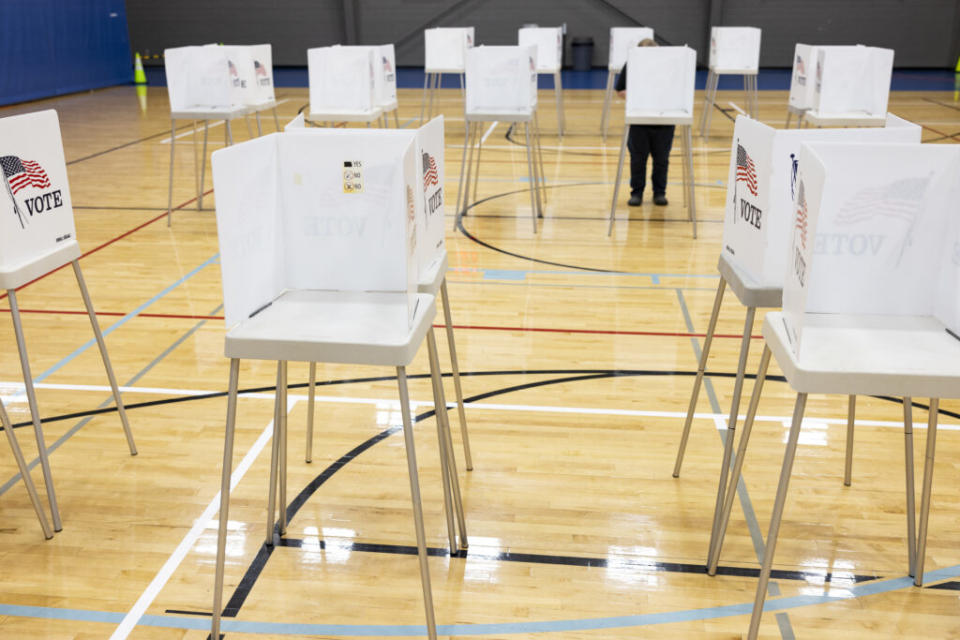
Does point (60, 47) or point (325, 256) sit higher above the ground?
point (60, 47)

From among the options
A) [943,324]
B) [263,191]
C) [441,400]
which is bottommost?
[441,400]

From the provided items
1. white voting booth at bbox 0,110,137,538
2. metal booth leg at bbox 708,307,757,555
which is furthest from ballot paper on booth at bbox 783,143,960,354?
white voting booth at bbox 0,110,137,538

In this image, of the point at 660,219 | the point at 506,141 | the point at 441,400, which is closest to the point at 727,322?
the point at 660,219

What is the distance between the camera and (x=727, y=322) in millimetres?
4227

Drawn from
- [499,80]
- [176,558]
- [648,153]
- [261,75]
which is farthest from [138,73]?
[176,558]

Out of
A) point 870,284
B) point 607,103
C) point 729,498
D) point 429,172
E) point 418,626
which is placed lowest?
point 418,626

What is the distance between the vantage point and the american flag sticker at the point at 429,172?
219 cm

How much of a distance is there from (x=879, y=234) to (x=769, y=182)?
29 cm

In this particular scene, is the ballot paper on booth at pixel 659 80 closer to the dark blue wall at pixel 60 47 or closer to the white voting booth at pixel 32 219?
the white voting booth at pixel 32 219

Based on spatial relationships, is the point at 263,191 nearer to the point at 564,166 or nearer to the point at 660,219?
the point at 660,219

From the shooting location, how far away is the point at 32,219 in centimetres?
248

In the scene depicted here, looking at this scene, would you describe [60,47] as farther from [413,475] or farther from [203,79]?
[413,475]

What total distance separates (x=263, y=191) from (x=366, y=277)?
0.34 metres

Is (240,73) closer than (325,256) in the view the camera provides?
No
